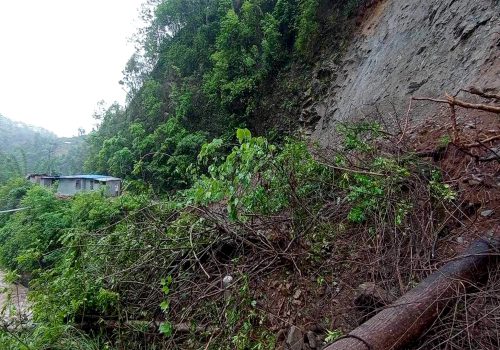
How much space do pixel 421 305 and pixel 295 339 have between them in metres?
0.86

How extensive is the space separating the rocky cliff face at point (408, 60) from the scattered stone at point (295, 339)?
3.05 meters

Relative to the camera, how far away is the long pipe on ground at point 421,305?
5.64 feet

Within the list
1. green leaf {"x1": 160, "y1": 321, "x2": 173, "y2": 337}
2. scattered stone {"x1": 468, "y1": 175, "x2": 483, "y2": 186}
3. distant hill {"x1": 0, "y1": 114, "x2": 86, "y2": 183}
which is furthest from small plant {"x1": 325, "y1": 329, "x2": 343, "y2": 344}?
distant hill {"x1": 0, "y1": 114, "x2": 86, "y2": 183}

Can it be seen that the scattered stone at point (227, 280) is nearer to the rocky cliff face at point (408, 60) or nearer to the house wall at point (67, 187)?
the rocky cliff face at point (408, 60)

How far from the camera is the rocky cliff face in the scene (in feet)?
14.3

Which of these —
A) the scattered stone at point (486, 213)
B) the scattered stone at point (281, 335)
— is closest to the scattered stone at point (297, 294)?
the scattered stone at point (281, 335)

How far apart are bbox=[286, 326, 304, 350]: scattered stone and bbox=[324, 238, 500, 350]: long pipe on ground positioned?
1.93 feet

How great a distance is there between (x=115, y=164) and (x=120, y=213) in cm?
801

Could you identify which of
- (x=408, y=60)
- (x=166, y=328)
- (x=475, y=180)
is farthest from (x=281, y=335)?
(x=408, y=60)

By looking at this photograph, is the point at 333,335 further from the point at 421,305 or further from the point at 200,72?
the point at 200,72

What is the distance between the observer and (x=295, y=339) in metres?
2.28

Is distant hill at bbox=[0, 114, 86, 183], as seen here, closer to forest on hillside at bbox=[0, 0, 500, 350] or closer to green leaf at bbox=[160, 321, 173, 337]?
forest on hillside at bbox=[0, 0, 500, 350]

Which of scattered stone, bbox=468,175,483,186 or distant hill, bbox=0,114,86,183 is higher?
scattered stone, bbox=468,175,483,186

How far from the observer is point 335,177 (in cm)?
358
